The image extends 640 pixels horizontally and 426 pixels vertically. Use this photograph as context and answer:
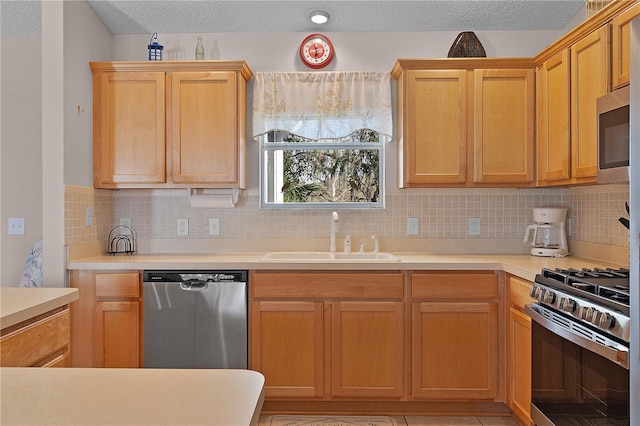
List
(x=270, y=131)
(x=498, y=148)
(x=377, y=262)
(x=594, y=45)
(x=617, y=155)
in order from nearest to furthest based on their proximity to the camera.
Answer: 1. (x=617, y=155)
2. (x=594, y=45)
3. (x=377, y=262)
4. (x=498, y=148)
5. (x=270, y=131)

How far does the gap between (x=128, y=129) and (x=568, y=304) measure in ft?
8.86

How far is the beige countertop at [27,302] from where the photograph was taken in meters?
1.62

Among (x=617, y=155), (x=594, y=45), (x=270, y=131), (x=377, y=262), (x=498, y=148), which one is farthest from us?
(x=270, y=131)

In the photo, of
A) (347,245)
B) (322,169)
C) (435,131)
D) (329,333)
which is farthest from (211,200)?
(435,131)

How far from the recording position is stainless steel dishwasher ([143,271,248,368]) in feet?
9.32

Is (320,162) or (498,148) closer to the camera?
(498,148)

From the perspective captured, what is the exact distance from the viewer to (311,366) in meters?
2.84

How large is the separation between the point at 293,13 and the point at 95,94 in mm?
1386

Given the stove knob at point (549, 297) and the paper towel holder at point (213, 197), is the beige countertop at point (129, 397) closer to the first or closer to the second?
the stove knob at point (549, 297)

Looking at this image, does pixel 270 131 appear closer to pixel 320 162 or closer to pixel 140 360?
pixel 320 162

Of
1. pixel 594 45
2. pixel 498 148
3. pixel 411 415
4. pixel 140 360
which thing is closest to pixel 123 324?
pixel 140 360

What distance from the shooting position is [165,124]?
317 centimetres

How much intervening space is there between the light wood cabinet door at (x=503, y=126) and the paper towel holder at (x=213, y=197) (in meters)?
1.62

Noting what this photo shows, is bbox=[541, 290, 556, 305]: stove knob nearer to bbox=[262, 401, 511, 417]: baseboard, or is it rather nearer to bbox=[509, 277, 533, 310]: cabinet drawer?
bbox=[509, 277, 533, 310]: cabinet drawer
